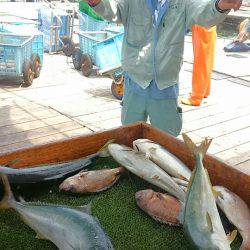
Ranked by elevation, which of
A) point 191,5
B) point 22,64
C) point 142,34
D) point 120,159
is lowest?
point 22,64

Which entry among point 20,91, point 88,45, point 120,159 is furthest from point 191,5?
point 88,45

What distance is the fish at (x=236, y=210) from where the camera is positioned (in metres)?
1.88

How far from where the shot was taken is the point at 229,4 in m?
2.77

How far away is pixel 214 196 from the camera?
1937 millimetres

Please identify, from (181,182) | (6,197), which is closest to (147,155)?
(181,182)

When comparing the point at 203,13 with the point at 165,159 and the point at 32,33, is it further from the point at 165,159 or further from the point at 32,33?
the point at 32,33

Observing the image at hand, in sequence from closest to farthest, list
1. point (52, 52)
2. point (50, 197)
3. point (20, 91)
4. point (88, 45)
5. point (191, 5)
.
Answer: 1. point (50, 197)
2. point (191, 5)
3. point (20, 91)
4. point (88, 45)
5. point (52, 52)

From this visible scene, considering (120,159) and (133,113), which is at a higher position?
(120,159)

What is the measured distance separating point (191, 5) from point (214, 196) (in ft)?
6.03

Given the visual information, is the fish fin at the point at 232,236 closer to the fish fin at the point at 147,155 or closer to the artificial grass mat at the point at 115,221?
the artificial grass mat at the point at 115,221

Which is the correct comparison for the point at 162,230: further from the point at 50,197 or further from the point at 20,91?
the point at 20,91

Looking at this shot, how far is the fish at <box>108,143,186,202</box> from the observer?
2.14m

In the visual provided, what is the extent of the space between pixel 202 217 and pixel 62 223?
64 centimetres

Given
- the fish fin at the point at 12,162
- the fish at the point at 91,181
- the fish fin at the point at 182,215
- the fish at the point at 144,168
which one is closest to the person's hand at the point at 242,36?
the fish at the point at 144,168
